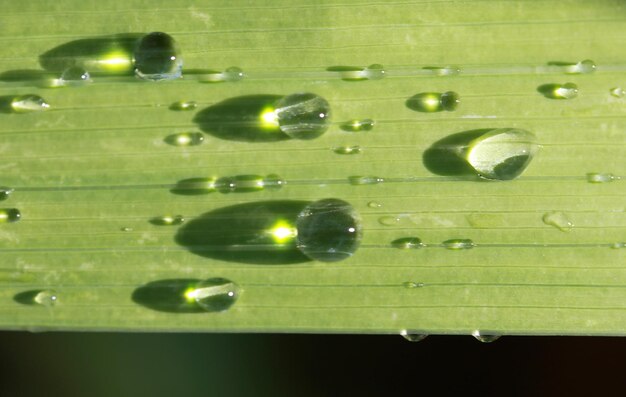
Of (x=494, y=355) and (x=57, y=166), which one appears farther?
(x=494, y=355)

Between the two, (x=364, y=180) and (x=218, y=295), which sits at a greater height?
(x=364, y=180)

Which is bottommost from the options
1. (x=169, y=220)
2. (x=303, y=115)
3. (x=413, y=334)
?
(x=413, y=334)

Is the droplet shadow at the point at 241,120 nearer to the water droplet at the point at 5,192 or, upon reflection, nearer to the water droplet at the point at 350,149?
the water droplet at the point at 350,149

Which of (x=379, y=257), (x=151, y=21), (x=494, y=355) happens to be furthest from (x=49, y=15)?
(x=494, y=355)

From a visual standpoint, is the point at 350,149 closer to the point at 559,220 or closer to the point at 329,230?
the point at 329,230

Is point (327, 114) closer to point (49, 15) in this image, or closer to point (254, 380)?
point (49, 15)

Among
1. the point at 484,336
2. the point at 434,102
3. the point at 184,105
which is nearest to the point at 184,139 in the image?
the point at 184,105
